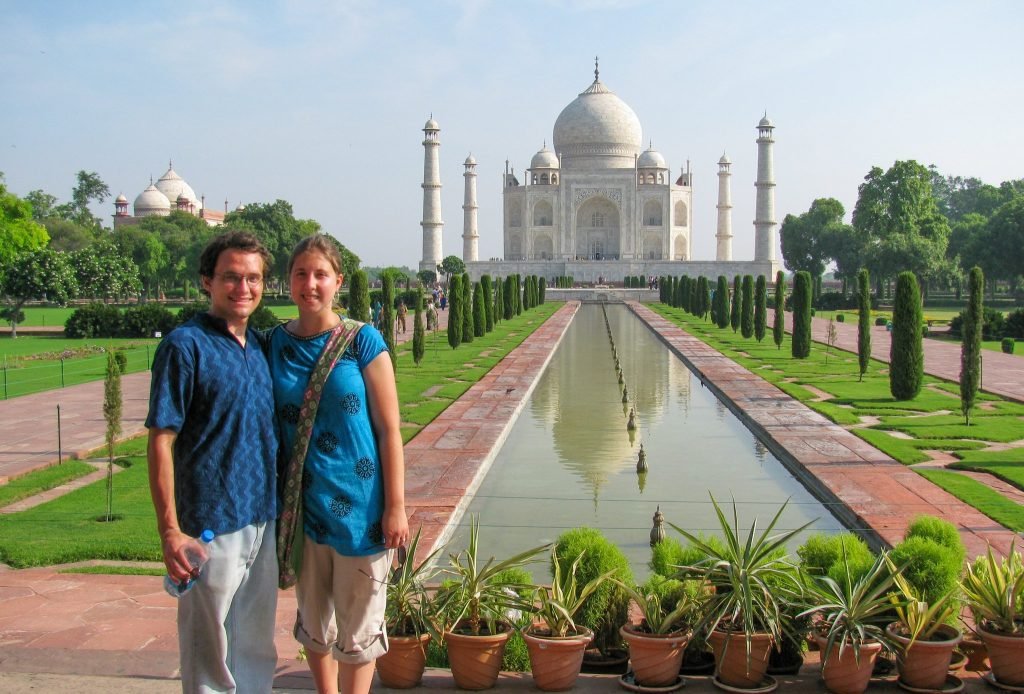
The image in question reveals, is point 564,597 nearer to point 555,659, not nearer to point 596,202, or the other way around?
point 555,659

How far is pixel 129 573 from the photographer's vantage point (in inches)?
151

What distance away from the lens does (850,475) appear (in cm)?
583

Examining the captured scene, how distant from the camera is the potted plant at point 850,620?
2.52m

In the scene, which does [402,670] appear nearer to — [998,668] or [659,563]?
[659,563]

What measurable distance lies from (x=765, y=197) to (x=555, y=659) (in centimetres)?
4239

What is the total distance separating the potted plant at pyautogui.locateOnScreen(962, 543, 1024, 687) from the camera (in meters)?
2.54

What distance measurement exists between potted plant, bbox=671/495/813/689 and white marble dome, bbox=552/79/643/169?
44573 millimetres

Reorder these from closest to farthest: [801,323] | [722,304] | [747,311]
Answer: [801,323]
[747,311]
[722,304]

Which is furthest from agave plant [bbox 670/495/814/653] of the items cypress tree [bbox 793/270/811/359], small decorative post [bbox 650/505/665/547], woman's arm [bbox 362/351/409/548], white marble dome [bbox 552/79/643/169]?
white marble dome [bbox 552/79/643/169]

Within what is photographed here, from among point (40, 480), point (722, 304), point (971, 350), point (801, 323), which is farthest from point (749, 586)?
point (722, 304)

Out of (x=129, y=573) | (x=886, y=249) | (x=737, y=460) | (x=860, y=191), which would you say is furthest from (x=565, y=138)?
(x=129, y=573)

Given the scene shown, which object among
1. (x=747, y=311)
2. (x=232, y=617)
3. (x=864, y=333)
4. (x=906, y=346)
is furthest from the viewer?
(x=747, y=311)

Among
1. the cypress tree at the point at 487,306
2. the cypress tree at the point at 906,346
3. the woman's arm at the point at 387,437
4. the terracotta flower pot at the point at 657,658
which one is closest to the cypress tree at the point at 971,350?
the cypress tree at the point at 906,346

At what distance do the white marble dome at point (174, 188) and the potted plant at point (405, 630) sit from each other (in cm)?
5542
